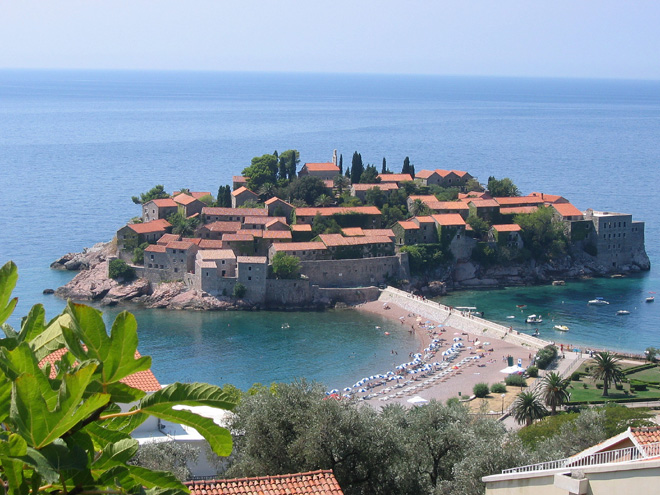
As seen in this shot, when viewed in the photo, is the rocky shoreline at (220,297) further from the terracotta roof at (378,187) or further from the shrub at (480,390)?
the shrub at (480,390)

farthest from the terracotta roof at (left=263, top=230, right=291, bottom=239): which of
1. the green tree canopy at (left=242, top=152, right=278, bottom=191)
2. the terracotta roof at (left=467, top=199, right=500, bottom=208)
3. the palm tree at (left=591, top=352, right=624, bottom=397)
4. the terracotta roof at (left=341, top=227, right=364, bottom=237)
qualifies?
the palm tree at (left=591, top=352, right=624, bottom=397)

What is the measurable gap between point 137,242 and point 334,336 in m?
15.7

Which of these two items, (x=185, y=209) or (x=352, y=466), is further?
(x=185, y=209)

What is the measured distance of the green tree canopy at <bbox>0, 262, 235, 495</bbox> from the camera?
318 cm

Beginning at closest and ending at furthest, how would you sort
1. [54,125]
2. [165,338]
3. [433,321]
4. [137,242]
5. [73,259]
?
[165,338]
[433,321]
[137,242]
[73,259]
[54,125]

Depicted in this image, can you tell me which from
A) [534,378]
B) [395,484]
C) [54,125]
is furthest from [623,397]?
[54,125]

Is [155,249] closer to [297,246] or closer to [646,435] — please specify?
[297,246]

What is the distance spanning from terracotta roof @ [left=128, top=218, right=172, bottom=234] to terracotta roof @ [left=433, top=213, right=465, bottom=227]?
17.4 metres

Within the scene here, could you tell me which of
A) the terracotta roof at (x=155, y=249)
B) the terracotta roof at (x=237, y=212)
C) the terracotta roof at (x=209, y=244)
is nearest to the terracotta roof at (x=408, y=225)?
the terracotta roof at (x=237, y=212)

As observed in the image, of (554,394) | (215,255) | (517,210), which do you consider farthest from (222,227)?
(554,394)

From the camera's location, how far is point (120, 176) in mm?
112438

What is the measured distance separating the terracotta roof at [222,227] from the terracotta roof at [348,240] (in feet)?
17.7

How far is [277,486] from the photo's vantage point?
8.05 metres

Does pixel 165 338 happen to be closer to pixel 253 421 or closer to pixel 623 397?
pixel 623 397
